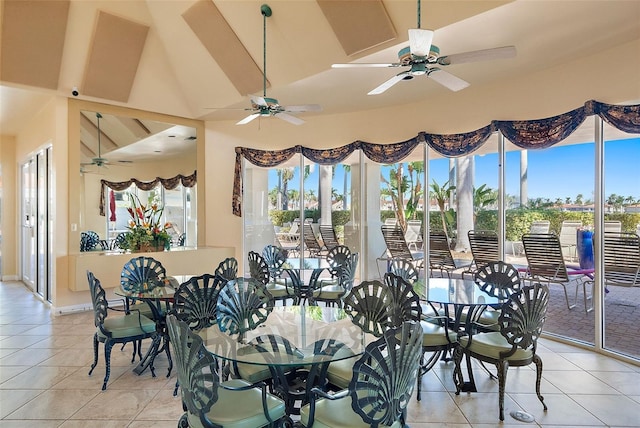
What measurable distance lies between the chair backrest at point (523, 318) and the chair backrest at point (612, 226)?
193 centimetres

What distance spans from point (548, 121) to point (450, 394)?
3.25m

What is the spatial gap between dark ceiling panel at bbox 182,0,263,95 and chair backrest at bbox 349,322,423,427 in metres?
4.35

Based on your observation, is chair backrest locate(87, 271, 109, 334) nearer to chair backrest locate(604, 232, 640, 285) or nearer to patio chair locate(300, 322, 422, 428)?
patio chair locate(300, 322, 422, 428)

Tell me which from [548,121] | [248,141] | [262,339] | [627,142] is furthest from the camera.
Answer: [248,141]

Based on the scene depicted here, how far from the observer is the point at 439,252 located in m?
5.70

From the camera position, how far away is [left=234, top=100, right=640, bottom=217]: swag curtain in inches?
151

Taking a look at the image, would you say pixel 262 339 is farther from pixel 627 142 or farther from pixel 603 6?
pixel 627 142

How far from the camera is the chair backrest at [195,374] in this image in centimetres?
188

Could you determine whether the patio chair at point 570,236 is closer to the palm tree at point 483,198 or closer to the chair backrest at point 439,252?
the palm tree at point 483,198

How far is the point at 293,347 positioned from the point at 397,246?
4.11 meters

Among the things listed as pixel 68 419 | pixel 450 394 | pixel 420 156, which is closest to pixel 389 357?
pixel 450 394

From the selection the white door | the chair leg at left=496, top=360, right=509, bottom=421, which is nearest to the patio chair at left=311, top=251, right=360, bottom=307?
the chair leg at left=496, top=360, right=509, bottom=421

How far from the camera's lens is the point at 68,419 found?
2.75m

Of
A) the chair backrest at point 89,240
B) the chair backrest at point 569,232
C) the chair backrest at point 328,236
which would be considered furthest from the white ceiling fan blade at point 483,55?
the chair backrest at point 89,240
